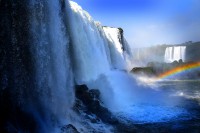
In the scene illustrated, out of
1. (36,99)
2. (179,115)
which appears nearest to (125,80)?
(179,115)

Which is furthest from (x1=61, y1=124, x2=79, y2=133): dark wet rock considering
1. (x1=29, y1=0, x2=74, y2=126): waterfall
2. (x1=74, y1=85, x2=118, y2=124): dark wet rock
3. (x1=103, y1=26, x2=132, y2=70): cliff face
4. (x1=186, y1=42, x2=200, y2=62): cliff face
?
(x1=186, y1=42, x2=200, y2=62): cliff face

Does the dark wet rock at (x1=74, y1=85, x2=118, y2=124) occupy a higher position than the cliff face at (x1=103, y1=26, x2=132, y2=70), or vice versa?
the cliff face at (x1=103, y1=26, x2=132, y2=70)

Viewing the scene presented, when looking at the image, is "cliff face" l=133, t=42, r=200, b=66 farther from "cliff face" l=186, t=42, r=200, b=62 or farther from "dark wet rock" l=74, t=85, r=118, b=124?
"dark wet rock" l=74, t=85, r=118, b=124

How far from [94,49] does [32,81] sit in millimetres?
12041

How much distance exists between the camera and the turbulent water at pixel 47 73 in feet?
33.6

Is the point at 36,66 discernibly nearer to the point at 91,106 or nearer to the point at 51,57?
the point at 51,57

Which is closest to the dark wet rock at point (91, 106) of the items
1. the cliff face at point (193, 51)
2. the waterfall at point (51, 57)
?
the waterfall at point (51, 57)

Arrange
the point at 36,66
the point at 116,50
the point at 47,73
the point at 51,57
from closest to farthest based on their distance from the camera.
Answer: the point at 36,66
the point at 47,73
the point at 51,57
the point at 116,50

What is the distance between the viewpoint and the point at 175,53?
59.8 m

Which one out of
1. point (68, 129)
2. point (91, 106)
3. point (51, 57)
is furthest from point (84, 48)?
point (68, 129)

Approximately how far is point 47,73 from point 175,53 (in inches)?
1954

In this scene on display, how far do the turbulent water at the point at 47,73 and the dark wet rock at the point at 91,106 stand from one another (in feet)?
1.92

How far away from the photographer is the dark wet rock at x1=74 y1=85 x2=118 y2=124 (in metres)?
15.4

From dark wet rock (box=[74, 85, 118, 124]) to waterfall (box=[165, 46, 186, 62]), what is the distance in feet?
145
